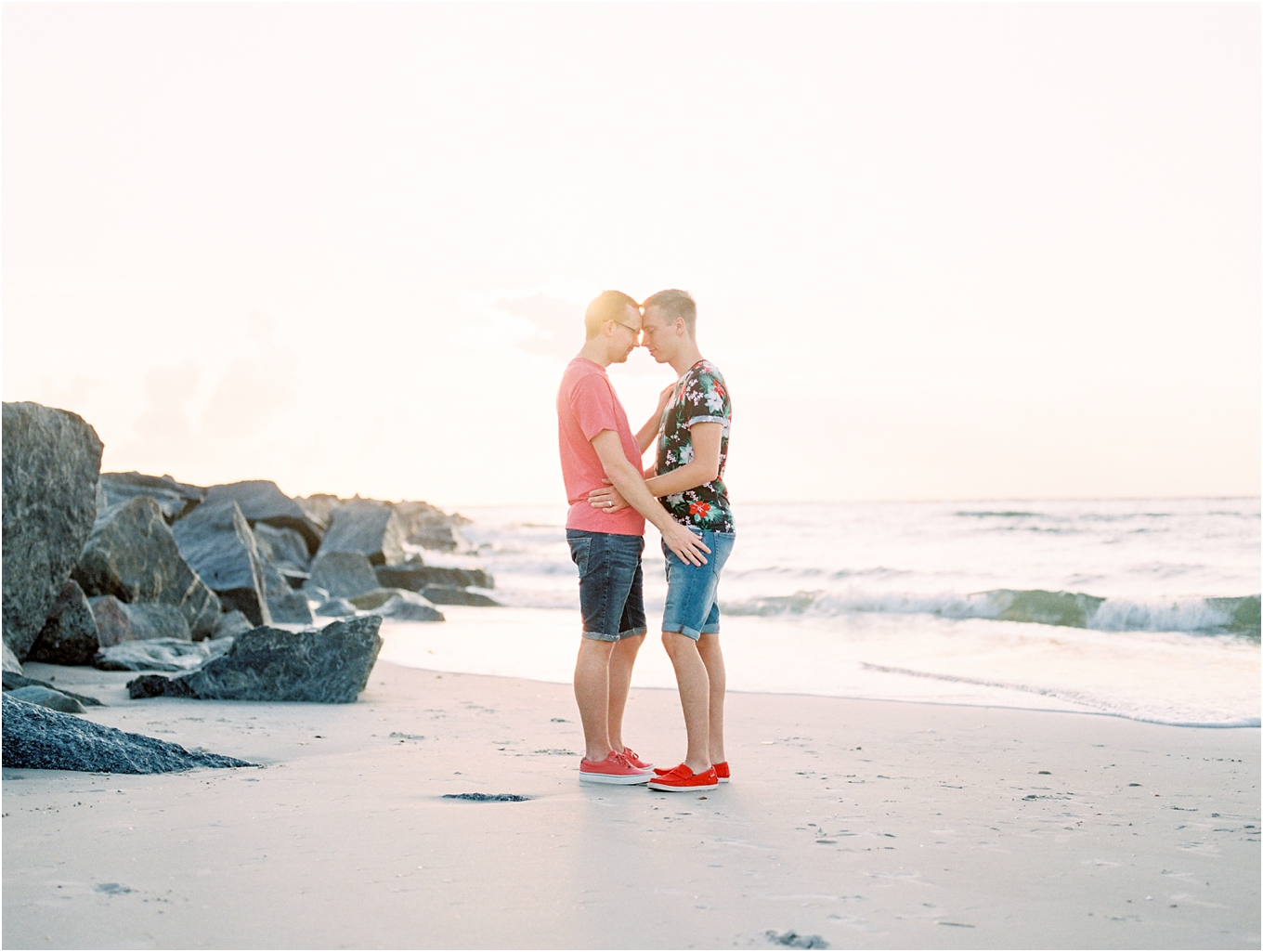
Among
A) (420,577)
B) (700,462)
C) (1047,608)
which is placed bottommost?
(420,577)

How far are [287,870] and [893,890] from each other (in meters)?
1.66

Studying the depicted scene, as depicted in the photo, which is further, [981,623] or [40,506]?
[981,623]

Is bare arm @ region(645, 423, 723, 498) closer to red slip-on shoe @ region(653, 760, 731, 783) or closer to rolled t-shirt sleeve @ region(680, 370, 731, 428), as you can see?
rolled t-shirt sleeve @ region(680, 370, 731, 428)

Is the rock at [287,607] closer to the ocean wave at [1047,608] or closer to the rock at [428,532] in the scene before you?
the ocean wave at [1047,608]

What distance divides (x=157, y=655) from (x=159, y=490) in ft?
41.1

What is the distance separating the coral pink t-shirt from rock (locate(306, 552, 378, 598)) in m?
11.7

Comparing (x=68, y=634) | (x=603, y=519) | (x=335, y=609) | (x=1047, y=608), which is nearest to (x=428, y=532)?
(x=335, y=609)

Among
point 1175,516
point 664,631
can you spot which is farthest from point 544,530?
point 664,631

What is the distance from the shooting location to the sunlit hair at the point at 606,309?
447 cm

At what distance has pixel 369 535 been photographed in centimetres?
1967

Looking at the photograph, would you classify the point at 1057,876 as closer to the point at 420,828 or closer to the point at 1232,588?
the point at 420,828

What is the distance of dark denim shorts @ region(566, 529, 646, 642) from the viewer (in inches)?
174

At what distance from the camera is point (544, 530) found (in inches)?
2103

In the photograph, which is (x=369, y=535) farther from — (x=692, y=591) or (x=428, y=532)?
(x=428, y=532)
